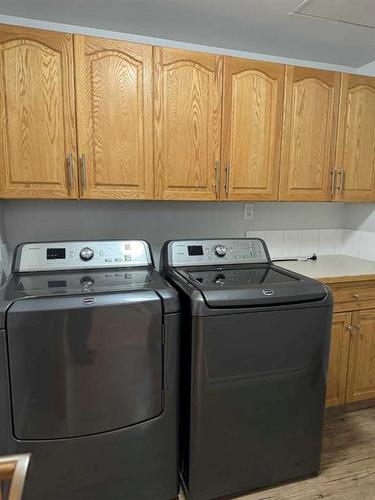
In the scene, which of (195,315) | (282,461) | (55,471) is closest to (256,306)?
(195,315)

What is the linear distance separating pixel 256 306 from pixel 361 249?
1.53 meters

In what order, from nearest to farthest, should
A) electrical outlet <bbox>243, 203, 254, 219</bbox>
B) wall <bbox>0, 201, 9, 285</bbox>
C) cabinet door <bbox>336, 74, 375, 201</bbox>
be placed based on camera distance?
1. wall <bbox>0, 201, 9, 285</bbox>
2. cabinet door <bbox>336, 74, 375, 201</bbox>
3. electrical outlet <bbox>243, 203, 254, 219</bbox>

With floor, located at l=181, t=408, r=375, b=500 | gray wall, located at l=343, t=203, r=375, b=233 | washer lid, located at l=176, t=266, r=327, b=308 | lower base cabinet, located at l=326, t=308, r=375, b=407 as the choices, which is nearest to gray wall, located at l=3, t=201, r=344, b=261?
gray wall, located at l=343, t=203, r=375, b=233

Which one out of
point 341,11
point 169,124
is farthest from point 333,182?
point 169,124

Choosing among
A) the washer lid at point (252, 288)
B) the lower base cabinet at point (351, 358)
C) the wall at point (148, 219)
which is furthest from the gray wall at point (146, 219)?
the lower base cabinet at point (351, 358)

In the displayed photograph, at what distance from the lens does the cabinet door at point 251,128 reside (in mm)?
1835

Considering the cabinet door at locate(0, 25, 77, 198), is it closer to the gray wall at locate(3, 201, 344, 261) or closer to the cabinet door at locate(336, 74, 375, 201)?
the gray wall at locate(3, 201, 344, 261)

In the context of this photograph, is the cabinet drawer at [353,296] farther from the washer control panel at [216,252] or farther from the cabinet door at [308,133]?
the cabinet door at [308,133]

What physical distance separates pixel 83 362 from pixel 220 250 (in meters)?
0.99

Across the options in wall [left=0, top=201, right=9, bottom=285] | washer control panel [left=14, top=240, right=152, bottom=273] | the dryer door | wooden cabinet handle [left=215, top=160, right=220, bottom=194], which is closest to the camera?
the dryer door

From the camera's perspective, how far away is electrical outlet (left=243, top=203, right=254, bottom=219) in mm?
2320

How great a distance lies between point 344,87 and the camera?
2.04m

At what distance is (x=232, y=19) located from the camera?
5.87 feet

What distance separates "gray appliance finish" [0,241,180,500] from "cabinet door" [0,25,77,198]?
0.52 meters
